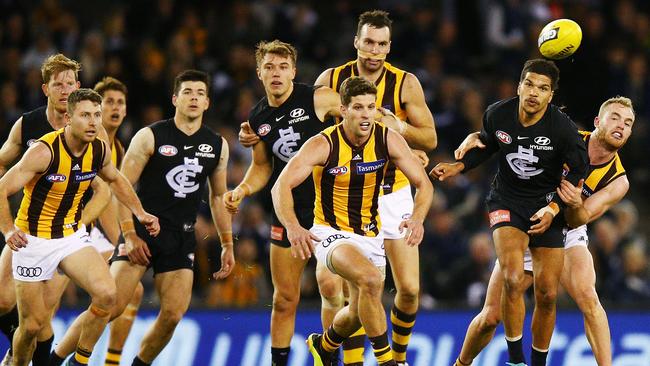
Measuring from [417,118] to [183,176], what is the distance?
1.96 metres

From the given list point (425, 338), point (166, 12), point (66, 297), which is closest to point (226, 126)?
point (166, 12)

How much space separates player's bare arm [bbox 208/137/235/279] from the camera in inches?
412

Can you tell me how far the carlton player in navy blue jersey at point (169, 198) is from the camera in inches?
402

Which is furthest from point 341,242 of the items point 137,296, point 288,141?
point 137,296

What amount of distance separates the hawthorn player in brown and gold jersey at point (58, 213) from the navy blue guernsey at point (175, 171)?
57 centimetres

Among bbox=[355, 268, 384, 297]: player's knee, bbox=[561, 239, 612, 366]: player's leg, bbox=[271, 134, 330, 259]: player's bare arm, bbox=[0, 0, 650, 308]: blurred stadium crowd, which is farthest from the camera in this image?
bbox=[0, 0, 650, 308]: blurred stadium crowd

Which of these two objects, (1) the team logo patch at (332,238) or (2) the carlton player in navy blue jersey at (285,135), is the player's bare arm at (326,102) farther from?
(1) the team logo patch at (332,238)

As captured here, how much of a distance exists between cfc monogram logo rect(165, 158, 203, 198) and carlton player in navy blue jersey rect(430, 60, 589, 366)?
2005mm

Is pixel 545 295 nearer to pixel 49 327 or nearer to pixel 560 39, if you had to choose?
pixel 560 39

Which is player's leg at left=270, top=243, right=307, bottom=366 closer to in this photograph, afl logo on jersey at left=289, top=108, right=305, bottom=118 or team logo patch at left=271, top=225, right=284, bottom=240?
team logo patch at left=271, top=225, right=284, bottom=240

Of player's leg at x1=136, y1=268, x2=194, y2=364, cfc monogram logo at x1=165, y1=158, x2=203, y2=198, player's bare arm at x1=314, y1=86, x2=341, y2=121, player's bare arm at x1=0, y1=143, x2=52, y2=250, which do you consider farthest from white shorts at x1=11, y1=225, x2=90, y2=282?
player's bare arm at x1=314, y1=86, x2=341, y2=121

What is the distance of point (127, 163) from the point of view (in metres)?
10.3

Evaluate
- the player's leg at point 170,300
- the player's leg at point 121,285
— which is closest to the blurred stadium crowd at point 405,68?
the player's leg at point 170,300

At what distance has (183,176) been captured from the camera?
1033cm
